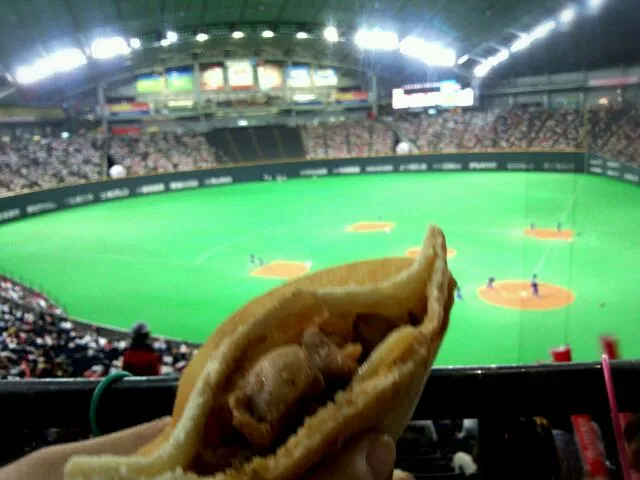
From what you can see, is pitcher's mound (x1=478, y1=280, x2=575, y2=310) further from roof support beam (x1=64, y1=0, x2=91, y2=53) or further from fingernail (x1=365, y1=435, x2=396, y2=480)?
roof support beam (x1=64, y1=0, x2=91, y2=53)

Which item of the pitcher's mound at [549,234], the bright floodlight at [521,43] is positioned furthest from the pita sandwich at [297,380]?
the pitcher's mound at [549,234]

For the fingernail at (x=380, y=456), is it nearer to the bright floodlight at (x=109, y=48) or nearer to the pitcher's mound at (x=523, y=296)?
the pitcher's mound at (x=523, y=296)

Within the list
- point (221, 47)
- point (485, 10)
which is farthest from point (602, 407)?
point (221, 47)

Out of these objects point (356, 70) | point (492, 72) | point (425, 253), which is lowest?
point (425, 253)

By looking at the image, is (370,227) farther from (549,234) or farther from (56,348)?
(56,348)

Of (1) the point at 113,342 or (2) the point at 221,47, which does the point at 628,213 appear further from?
(2) the point at 221,47

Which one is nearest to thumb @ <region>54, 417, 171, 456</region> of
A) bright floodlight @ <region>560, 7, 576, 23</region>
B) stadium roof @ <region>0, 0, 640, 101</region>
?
stadium roof @ <region>0, 0, 640, 101</region>
